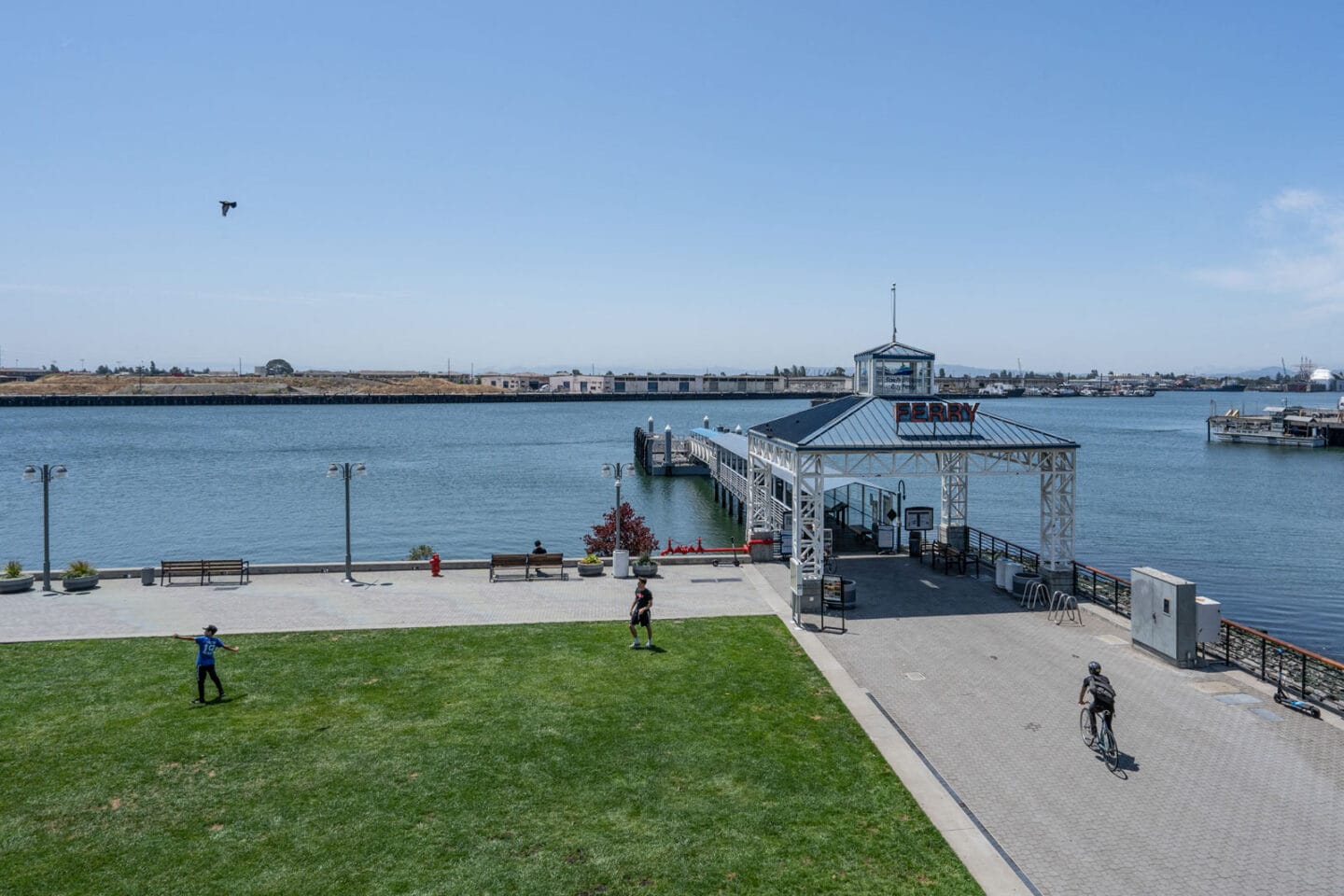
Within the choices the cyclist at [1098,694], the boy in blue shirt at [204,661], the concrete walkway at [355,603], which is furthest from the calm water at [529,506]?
the boy in blue shirt at [204,661]

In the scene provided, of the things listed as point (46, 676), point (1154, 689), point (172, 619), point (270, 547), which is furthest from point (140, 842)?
point (270, 547)

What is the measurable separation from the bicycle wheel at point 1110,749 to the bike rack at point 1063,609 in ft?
27.1

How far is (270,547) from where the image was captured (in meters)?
46.8

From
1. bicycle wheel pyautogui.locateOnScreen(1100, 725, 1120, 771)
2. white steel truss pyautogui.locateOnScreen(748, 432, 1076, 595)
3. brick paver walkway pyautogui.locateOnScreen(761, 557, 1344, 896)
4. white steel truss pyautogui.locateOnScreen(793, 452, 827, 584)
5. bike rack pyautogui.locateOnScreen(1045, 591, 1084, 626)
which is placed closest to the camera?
brick paver walkway pyautogui.locateOnScreen(761, 557, 1344, 896)

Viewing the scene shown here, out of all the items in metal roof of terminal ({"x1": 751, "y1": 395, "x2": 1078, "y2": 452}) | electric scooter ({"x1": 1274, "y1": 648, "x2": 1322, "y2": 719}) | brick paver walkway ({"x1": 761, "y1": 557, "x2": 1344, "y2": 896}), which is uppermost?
metal roof of terminal ({"x1": 751, "y1": 395, "x2": 1078, "y2": 452})

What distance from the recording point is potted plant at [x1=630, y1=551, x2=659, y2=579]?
2609 cm

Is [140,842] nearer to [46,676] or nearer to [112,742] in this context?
[112,742]

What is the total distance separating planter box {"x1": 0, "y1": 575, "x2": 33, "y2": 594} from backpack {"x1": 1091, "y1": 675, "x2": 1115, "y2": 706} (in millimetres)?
26291

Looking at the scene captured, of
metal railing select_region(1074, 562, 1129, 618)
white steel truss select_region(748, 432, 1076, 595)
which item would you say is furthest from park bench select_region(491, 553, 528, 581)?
metal railing select_region(1074, 562, 1129, 618)

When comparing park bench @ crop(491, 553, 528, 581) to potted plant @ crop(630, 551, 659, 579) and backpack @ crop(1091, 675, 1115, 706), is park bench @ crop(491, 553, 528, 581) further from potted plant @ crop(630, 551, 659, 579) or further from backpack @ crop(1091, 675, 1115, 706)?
backpack @ crop(1091, 675, 1115, 706)

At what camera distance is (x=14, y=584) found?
2428cm

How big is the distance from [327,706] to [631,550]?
19.1 metres

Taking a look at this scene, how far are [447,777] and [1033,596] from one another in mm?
16095

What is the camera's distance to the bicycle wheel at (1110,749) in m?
13.5
